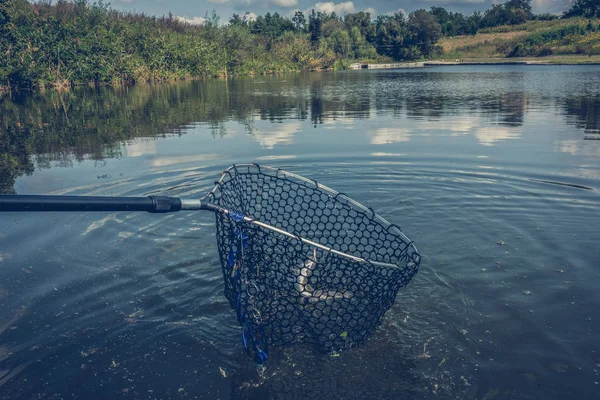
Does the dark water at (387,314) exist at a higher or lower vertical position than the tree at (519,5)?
lower

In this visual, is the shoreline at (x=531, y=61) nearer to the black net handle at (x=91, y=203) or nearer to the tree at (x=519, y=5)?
the tree at (x=519, y=5)

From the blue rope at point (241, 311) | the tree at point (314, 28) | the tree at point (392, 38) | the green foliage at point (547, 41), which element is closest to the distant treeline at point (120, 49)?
the tree at point (314, 28)

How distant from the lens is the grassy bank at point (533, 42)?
2717 inches

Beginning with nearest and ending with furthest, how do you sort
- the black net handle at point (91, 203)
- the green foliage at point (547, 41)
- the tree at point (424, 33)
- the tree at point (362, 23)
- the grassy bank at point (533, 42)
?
1. the black net handle at point (91, 203)
2. the grassy bank at point (533, 42)
3. the green foliage at point (547, 41)
4. the tree at point (424, 33)
5. the tree at point (362, 23)

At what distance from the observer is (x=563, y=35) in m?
75.5

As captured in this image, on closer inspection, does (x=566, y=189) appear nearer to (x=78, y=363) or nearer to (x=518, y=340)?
(x=518, y=340)

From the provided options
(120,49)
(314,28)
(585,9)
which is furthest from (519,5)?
(120,49)

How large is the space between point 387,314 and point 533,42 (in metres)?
87.5

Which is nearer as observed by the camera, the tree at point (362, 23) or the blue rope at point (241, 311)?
the blue rope at point (241, 311)

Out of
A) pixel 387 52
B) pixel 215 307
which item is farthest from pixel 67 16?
pixel 387 52

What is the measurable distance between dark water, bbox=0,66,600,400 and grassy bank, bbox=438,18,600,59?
6189cm

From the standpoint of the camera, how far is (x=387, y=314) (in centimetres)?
426

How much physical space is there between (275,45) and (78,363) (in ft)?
217

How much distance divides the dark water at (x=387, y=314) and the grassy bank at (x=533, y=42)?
6189 centimetres
